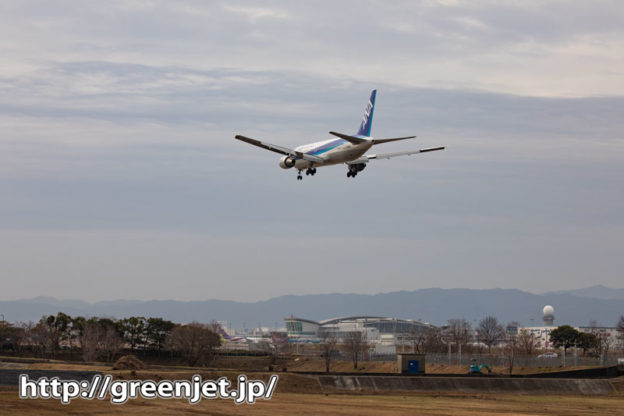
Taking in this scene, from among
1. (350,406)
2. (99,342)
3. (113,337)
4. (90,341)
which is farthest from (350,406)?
(113,337)

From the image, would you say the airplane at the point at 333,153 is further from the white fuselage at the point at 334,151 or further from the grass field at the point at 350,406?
the grass field at the point at 350,406

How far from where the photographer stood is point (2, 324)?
176000 mm

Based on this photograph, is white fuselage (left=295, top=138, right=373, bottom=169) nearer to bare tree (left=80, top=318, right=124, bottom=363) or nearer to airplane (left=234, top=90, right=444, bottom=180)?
airplane (left=234, top=90, right=444, bottom=180)

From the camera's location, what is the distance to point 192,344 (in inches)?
6112

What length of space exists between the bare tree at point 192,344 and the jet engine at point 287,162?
73799 mm

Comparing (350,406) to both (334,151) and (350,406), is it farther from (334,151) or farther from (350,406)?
(334,151)

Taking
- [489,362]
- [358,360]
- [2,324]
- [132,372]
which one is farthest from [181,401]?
[2,324]

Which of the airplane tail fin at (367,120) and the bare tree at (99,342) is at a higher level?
the airplane tail fin at (367,120)

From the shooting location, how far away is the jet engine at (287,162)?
87.3 meters

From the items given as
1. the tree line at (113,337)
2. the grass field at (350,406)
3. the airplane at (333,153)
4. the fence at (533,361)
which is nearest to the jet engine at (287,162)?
the airplane at (333,153)

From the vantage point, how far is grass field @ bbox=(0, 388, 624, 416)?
5312cm

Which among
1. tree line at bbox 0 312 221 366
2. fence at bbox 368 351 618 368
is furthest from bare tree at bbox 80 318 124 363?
fence at bbox 368 351 618 368

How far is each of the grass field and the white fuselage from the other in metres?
24.9

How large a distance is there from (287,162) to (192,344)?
251ft
